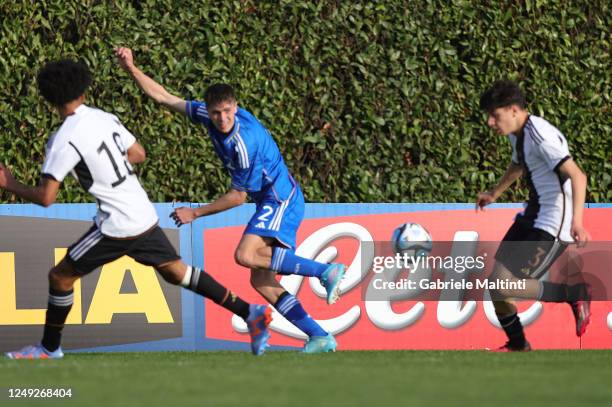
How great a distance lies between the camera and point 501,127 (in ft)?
27.0

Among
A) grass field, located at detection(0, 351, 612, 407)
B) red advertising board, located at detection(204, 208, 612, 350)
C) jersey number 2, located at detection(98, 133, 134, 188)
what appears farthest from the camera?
red advertising board, located at detection(204, 208, 612, 350)

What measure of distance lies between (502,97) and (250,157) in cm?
182

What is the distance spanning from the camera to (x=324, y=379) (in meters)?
6.24

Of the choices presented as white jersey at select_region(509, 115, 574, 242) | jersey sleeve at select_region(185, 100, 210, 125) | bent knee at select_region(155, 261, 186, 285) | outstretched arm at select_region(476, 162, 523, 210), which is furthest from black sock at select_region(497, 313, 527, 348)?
jersey sleeve at select_region(185, 100, 210, 125)

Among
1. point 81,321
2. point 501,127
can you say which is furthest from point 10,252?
point 501,127

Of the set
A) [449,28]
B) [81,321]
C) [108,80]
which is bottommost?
[81,321]

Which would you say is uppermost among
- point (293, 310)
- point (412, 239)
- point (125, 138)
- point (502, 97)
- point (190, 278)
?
point (502, 97)

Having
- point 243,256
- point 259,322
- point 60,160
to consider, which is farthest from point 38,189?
point 259,322

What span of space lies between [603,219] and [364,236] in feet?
6.85

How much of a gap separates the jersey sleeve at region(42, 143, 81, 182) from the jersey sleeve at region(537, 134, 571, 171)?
3.14 meters

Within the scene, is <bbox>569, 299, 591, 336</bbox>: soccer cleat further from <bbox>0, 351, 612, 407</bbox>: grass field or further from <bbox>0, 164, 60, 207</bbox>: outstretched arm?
<bbox>0, 164, 60, 207</bbox>: outstretched arm

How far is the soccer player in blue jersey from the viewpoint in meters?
8.34

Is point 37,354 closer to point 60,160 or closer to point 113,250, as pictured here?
point 113,250

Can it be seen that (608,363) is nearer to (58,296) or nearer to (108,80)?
(58,296)
